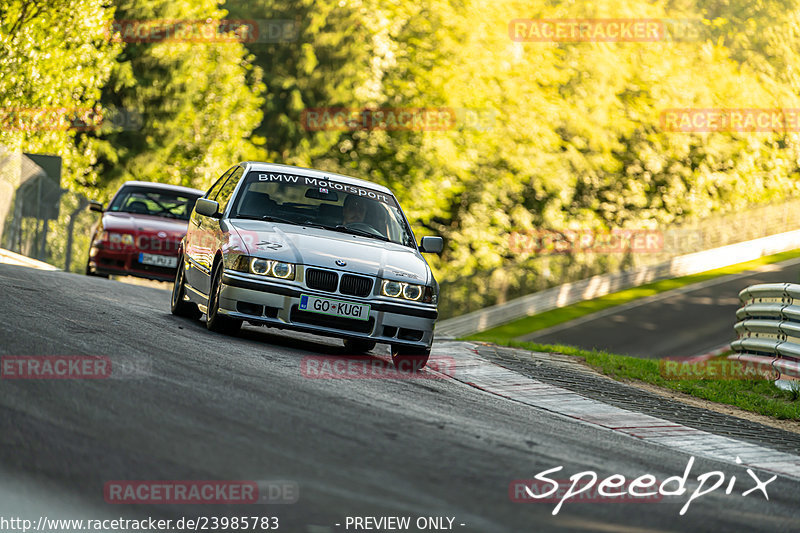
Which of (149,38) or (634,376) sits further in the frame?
(149,38)

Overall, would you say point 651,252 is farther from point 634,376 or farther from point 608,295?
point 634,376

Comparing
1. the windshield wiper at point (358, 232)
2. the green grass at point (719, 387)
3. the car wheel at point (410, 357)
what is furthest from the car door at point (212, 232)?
the green grass at point (719, 387)

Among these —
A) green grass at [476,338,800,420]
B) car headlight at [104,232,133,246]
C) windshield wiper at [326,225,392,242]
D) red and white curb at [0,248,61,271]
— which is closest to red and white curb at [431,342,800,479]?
windshield wiper at [326,225,392,242]

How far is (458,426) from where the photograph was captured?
253 inches

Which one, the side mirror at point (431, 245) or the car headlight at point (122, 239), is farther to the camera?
the car headlight at point (122, 239)

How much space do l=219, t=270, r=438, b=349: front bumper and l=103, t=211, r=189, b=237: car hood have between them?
27.7 feet

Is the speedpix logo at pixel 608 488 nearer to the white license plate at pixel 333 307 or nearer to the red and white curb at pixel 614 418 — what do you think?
the red and white curb at pixel 614 418

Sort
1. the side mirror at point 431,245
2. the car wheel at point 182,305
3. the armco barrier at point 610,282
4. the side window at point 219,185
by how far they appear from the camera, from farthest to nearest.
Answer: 1. the armco barrier at point 610,282
2. the side window at point 219,185
3. the car wheel at point 182,305
4. the side mirror at point 431,245

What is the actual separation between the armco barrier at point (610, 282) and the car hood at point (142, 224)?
12.7 m

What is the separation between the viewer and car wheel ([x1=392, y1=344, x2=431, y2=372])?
382 inches

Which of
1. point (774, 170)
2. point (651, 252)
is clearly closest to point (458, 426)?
point (651, 252)

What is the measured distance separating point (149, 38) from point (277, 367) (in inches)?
1429

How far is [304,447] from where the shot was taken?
5.13 meters

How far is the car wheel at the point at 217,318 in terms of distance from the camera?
31.1 feet
